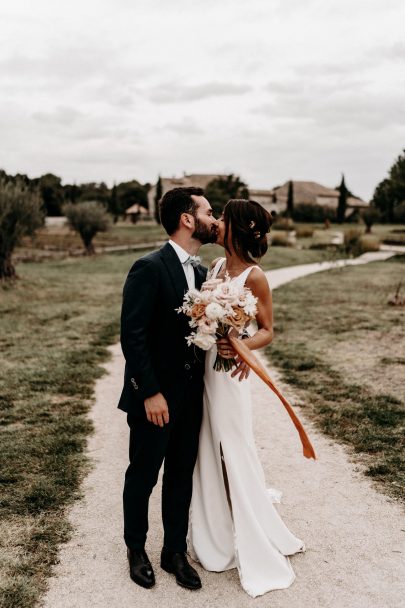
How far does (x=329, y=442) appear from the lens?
18.2 feet

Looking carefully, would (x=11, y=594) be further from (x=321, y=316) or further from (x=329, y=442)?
(x=321, y=316)

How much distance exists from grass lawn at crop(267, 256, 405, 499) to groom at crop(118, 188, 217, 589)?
1906mm

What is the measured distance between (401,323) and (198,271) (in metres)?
9.31

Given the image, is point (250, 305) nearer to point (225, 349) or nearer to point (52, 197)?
point (225, 349)

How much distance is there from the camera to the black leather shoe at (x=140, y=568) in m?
3.27

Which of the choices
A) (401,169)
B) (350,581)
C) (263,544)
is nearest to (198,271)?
(263,544)

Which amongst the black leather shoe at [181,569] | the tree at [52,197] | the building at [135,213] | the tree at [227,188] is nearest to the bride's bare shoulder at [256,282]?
the black leather shoe at [181,569]

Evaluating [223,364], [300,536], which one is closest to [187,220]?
[223,364]

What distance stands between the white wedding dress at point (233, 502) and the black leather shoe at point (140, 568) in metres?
0.35

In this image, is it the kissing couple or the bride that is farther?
the bride

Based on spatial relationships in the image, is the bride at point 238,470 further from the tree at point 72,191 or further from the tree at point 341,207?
the tree at point 72,191

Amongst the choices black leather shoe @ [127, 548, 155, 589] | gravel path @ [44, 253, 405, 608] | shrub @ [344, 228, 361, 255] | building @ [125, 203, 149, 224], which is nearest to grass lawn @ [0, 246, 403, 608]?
gravel path @ [44, 253, 405, 608]

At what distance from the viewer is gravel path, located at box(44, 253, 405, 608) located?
3.15m

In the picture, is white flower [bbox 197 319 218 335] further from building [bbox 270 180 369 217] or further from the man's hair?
building [bbox 270 180 369 217]
